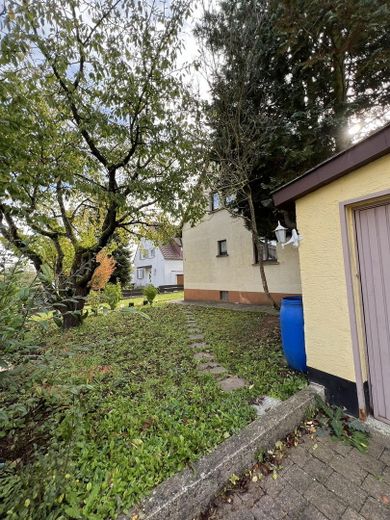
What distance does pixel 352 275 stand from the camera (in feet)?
8.38

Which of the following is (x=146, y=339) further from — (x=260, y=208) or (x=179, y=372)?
(x=260, y=208)

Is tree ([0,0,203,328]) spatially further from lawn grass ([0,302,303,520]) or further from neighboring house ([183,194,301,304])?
neighboring house ([183,194,301,304])

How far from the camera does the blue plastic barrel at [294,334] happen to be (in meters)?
3.26

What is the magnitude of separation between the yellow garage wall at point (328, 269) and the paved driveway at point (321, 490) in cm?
74

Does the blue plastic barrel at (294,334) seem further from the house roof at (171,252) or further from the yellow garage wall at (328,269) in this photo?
the house roof at (171,252)

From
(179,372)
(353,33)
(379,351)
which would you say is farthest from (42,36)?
(379,351)

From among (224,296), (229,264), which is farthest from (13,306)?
(224,296)

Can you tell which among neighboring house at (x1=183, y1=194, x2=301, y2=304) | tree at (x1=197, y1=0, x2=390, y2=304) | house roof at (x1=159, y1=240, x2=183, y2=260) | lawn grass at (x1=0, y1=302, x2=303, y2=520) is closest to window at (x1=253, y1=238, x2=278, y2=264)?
neighboring house at (x1=183, y1=194, x2=301, y2=304)

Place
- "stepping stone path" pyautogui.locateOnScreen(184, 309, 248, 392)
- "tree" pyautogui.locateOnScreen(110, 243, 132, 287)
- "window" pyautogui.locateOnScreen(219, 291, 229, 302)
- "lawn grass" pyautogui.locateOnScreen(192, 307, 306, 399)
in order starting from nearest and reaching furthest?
"lawn grass" pyautogui.locateOnScreen(192, 307, 306, 399) < "stepping stone path" pyautogui.locateOnScreen(184, 309, 248, 392) < "window" pyautogui.locateOnScreen(219, 291, 229, 302) < "tree" pyautogui.locateOnScreen(110, 243, 132, 287)

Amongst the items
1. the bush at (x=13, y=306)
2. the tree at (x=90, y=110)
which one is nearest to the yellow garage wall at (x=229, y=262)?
the tree at (x=90, y=110)

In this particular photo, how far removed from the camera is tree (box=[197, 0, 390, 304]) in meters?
4.84

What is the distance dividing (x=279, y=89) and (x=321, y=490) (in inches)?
271

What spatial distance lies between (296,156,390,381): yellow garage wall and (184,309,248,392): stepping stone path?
100 centimetres

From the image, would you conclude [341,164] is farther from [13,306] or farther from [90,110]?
[90,110]
